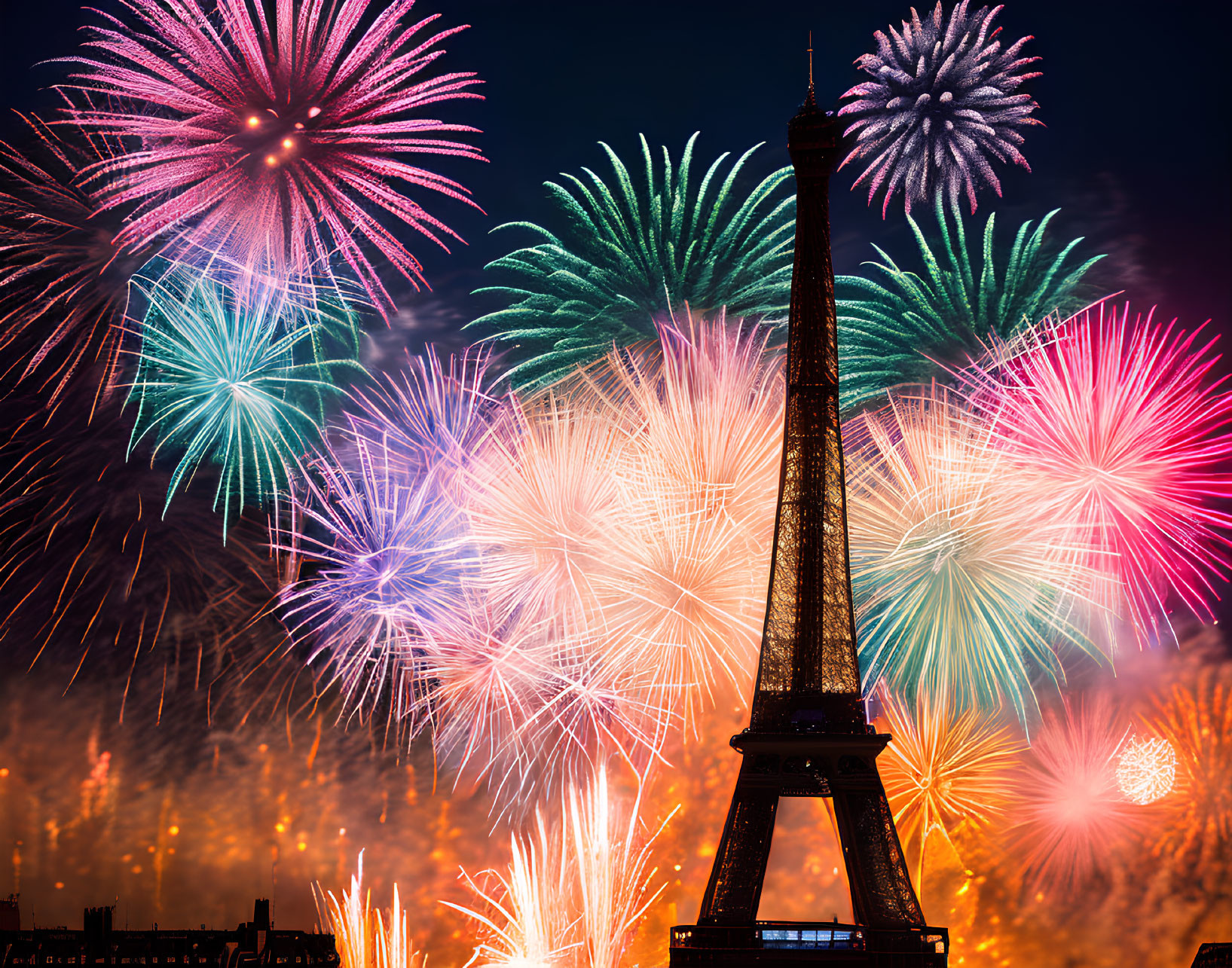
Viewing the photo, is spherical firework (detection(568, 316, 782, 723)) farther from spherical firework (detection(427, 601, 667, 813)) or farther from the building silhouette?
the building silhouette

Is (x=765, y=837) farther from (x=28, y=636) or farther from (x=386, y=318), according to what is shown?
(x=28, y=636)

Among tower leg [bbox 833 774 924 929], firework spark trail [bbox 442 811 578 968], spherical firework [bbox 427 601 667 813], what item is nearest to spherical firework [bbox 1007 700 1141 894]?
tower leg [bbox 833 774 924 929]

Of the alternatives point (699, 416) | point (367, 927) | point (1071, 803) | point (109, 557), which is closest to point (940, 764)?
point (1071, 803)

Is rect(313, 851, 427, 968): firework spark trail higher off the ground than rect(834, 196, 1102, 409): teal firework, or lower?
lower

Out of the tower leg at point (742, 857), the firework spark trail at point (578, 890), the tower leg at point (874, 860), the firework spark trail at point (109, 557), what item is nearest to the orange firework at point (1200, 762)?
the tower leg at point (874, 860)

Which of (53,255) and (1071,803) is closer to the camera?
(53,255)

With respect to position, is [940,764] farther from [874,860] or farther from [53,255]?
[53,255]
